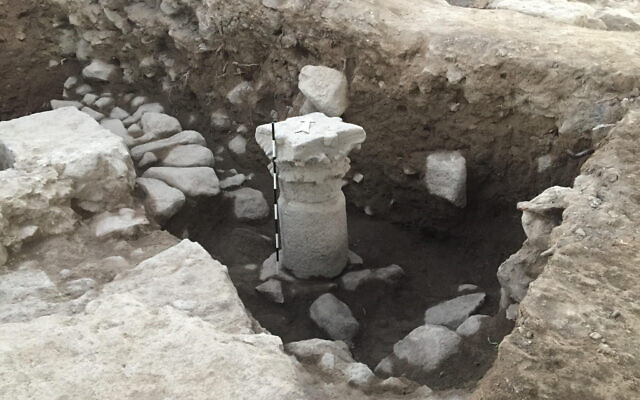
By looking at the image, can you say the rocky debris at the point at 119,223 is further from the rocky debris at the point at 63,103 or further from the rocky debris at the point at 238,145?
the rocky debris at the point at 63,103

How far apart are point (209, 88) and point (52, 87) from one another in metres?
2.44

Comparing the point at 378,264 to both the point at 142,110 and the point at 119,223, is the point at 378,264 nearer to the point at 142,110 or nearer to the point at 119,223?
the point at 119,223

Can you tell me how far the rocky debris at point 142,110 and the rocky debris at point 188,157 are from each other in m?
1.04

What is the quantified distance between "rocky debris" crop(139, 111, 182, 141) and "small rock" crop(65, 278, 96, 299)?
10.4 ft

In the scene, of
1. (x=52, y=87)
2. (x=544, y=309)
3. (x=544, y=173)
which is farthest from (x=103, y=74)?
(x=544, y=309)

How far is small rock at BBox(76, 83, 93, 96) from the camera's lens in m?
8.29

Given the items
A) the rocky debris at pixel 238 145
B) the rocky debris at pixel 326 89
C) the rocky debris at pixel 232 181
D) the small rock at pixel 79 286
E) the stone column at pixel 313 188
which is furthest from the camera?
the rocky debris at pixel 238 145

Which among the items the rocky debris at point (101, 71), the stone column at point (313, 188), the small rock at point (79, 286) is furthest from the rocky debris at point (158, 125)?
the small rock at point (79, 286)

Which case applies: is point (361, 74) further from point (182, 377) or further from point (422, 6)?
point (182, 377)

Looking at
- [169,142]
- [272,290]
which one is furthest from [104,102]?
[272,290]

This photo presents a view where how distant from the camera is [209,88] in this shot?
7441mm

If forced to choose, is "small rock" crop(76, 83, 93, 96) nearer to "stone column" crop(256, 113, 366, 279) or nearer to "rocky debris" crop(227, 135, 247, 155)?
"rocky debris" crop(227, 135, 247, 155)

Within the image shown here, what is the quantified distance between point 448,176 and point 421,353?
186 centimetres

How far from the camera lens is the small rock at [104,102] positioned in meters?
8.00
